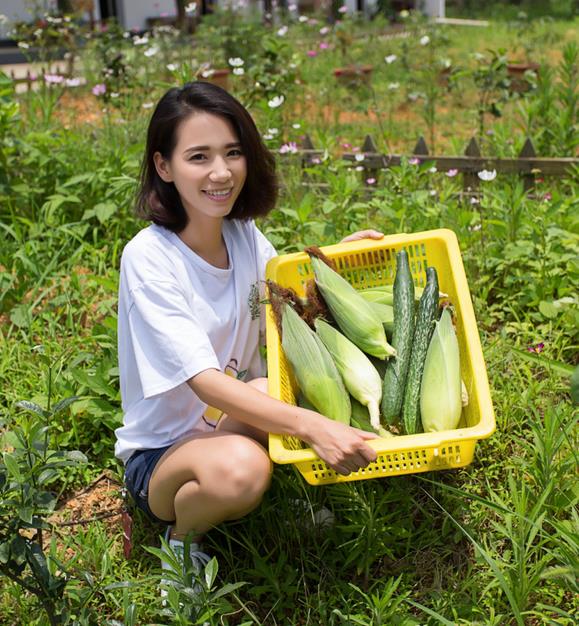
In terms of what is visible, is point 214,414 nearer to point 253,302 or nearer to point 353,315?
point 253,302

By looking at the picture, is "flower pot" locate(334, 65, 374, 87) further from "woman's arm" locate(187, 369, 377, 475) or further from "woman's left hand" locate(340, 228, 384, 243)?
"woman's arm" locate(187, 369, 377, 475)

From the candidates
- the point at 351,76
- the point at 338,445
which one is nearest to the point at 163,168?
the point at 338,445

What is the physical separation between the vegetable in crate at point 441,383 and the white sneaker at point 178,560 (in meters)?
0.73

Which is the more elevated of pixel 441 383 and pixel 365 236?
pixel 365 236

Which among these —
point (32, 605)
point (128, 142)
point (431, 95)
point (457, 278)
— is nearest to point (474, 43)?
point (431, 95)

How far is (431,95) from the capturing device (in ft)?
18.7

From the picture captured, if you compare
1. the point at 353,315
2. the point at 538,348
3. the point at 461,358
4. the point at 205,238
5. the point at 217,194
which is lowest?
the point at 538,348

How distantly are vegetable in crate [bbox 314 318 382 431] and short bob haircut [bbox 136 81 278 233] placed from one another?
18.6 inches

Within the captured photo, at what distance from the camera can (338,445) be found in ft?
6.27

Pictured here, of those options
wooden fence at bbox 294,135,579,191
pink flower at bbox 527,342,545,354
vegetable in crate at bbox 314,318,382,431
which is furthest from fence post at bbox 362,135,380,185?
vegetable in crate at bbox 314,318,382,431

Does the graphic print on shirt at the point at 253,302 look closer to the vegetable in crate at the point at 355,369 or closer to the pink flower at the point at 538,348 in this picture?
the vegetable in crate at the point at 355,369

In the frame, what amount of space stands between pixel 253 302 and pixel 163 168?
510 mm

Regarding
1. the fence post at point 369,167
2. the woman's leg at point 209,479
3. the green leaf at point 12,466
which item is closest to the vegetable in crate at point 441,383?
the woman's leg at point 209,479

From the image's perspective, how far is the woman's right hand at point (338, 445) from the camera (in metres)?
1.90
